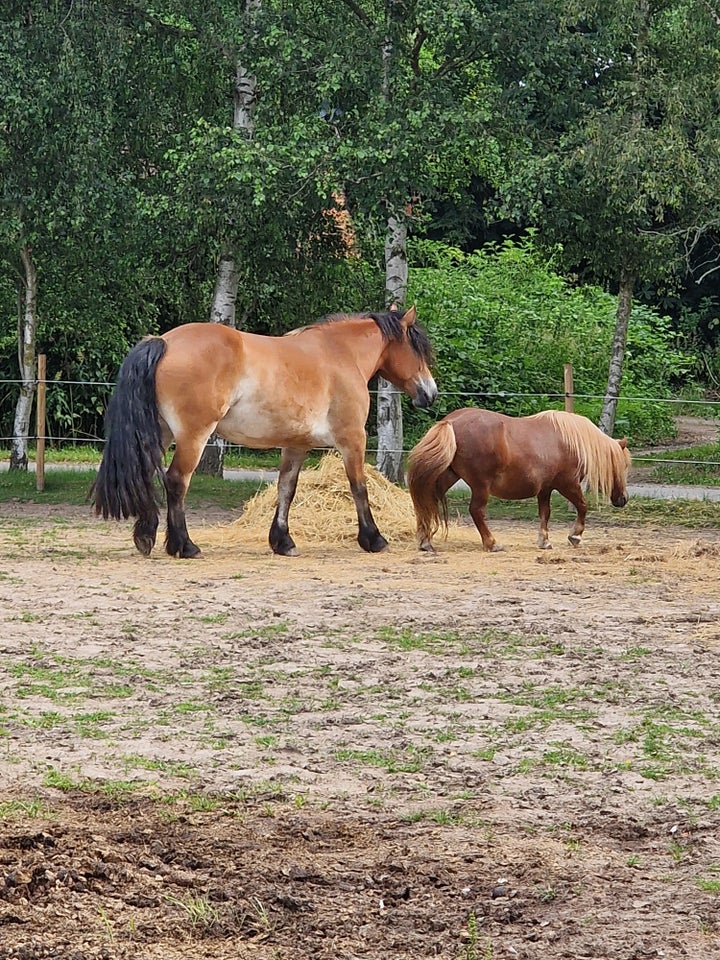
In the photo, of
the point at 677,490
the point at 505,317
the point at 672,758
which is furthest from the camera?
the point at 505,317

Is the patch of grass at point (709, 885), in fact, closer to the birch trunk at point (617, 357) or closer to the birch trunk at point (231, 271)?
the birch trunk at point (231, 271)

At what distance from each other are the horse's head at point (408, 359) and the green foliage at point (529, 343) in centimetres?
824

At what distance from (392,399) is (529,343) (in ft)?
22.9

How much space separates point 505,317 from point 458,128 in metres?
8.65

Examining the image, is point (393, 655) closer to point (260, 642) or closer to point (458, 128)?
point (260, 642)

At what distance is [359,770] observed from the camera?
4.76 m

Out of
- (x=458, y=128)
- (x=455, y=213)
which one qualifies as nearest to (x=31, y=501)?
(x=458, y=128)

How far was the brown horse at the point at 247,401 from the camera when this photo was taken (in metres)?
9.81

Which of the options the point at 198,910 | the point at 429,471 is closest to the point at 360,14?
the point at 429,471

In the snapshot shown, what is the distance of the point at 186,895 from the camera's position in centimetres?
359

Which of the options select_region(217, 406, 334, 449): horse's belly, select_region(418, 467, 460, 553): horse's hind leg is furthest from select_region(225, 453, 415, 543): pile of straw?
Result: select_region(217, 406, 334, 449): horse's belly

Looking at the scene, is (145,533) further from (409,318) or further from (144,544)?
(409,318)

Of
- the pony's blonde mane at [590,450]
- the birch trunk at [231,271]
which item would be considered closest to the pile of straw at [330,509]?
the pony's blonde mane at [590,450]

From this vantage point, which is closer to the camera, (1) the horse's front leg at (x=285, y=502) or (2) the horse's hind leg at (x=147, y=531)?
(2) the horse's hind leg at (x=147, y=531)
